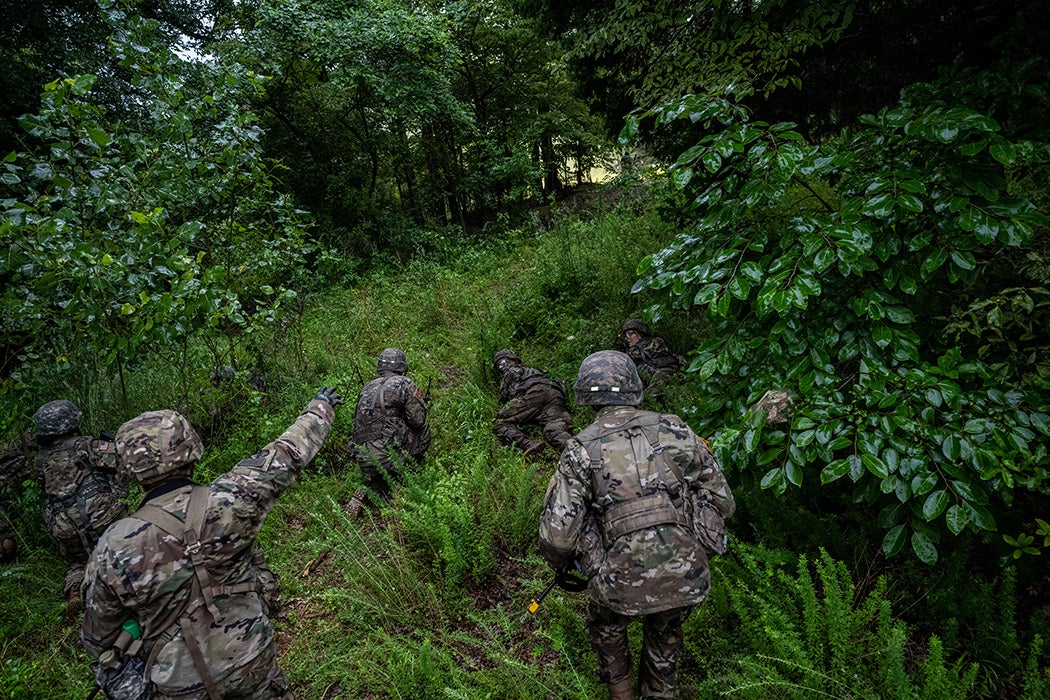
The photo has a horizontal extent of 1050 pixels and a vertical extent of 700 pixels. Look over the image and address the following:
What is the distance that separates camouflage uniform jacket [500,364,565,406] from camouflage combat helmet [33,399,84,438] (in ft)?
14.2

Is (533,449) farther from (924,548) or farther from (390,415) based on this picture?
(924,548)

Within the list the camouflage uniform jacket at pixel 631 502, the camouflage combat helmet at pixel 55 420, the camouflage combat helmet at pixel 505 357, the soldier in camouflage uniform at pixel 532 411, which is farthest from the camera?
the camouflage combat helmet at pixel 505 357

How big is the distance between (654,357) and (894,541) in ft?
11.8

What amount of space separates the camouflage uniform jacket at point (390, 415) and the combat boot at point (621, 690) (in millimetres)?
3018

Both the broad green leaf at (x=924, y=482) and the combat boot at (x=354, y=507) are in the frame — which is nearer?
the broad green leaf at (x=924, y=482)

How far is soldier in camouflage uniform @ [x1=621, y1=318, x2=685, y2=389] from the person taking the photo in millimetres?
5453

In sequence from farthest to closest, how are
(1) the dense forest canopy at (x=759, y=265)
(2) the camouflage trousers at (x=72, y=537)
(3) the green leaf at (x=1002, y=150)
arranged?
(2) the camouflage trousers at (x=72, y=537), (1) the dense forest canopy at (x=759, y=265), (3) the green leaf at (x=1002, y=150)

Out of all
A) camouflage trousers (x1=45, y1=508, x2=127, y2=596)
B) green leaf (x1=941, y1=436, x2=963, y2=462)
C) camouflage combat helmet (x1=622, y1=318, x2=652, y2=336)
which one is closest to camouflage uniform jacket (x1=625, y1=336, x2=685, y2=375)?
camouflage combat helmet (x1=622, y1=318, x2=652, y2=336)

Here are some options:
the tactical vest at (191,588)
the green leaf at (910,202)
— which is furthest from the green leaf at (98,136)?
the green leaf at (910,202)

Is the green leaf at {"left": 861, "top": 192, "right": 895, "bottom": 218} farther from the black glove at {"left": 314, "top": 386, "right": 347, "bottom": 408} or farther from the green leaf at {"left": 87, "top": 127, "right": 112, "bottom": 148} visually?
the green leaf at {"left": 87, "top": 127, "right": 112, "bottom": 148}

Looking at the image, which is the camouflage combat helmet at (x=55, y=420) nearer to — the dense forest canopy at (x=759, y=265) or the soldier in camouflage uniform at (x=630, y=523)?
the dense forest canopy at (x=759, y=265)

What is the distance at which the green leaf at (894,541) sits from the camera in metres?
2.18

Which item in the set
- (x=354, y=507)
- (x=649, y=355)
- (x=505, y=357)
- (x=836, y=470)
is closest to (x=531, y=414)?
(x=505, y=357)

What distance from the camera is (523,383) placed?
19.4ft
